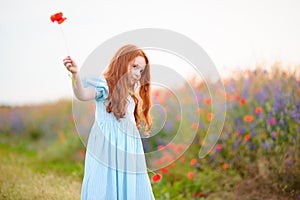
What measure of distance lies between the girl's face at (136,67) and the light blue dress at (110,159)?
152 mm

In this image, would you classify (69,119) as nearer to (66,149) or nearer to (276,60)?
(66,149)

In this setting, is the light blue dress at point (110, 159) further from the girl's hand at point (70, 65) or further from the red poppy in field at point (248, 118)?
the red poppy in field at point (248, 118)

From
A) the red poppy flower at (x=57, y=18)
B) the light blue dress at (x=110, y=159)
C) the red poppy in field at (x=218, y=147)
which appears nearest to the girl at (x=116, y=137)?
the light blue dress at (x=110, y=159)

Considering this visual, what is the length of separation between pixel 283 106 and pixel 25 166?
9.29 feet

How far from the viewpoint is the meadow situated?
417 centimetres

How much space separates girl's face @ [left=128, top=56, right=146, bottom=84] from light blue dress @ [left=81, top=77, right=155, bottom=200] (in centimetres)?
15

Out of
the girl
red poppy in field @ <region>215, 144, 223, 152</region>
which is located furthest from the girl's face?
red poppy in field @ <region>215, 144, 223, 152</region>

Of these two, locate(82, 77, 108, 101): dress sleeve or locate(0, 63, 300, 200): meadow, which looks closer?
locate(82, 77, 108, 101): dress sleeve

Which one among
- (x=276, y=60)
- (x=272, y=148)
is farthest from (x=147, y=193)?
(x=276, y=60)

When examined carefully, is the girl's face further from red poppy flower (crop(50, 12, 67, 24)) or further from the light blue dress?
red poppy flower (crop(50, 12, 67, 24))

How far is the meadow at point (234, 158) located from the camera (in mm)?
4172

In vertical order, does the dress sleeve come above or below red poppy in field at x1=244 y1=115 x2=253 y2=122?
above

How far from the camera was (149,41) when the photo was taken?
290 cm

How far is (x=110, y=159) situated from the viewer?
2.92 meters
